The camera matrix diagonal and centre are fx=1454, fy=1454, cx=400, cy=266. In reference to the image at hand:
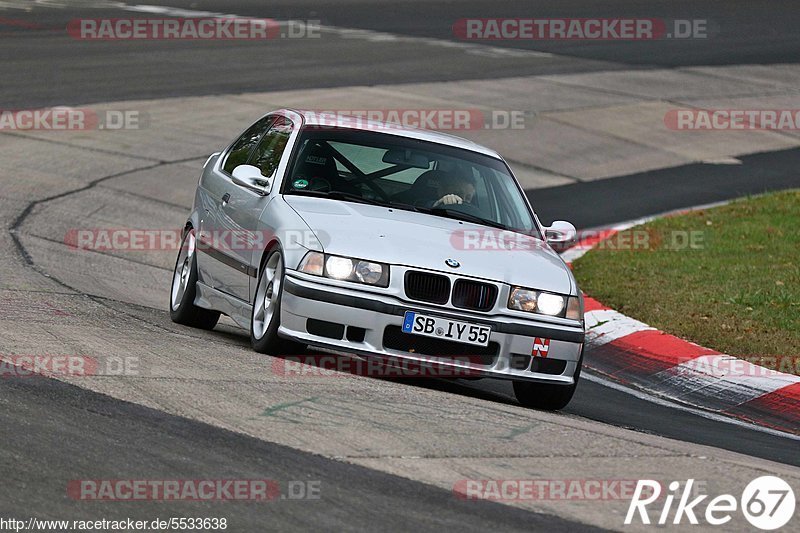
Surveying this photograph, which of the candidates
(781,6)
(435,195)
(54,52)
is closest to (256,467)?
(435,195)

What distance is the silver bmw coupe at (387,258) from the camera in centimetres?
786

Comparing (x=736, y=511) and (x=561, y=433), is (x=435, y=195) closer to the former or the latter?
(x=561, y=433)

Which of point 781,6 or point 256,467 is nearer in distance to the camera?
point 256,467

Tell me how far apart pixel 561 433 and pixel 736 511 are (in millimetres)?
1254

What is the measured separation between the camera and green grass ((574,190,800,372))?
10.7 m

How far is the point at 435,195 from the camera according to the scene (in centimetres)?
906
